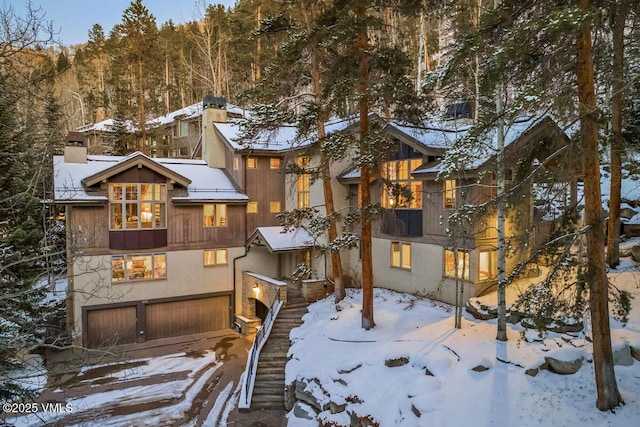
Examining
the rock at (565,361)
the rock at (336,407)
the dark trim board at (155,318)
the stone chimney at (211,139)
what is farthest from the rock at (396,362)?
the stone chimney at (211,139)

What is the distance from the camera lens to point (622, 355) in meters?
8.97

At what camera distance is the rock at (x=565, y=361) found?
910 cm

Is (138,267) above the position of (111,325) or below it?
above

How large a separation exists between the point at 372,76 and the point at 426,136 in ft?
14.9

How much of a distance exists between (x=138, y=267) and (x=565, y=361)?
57.6 ft

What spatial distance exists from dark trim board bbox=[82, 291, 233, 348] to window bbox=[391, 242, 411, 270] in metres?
9.08

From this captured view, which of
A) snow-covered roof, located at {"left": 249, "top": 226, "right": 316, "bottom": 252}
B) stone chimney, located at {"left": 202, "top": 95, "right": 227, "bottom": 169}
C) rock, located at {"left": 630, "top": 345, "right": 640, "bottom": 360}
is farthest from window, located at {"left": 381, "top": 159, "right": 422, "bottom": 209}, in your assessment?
stone chimney, located at {"left": 202, "top": 95, "right": 227, "bottom": 169}

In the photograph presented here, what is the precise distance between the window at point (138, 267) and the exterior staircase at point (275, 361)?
6.98 m

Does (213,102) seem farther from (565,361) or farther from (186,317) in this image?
(565,361)

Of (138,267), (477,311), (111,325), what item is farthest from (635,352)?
(111,325)

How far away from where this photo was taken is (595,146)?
6.99 m

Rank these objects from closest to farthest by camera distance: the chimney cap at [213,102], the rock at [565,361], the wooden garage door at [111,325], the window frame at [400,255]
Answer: the rock at [565,361], the window frame at [400,255], the wooden garage door at [111,325], the chimney cap at [213,102]

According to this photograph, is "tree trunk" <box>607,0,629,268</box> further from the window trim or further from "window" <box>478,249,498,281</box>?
the window trim

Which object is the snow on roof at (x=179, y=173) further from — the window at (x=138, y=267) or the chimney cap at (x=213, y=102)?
the chimney cap at (x=213, y=102)
